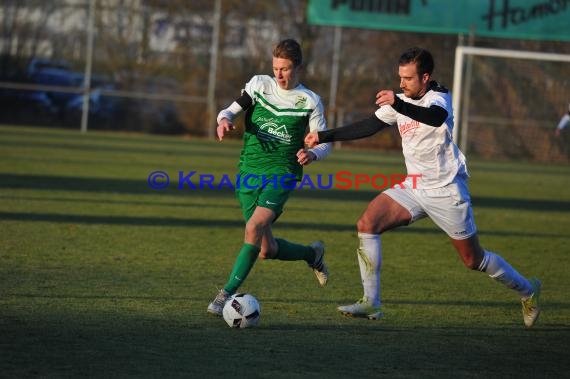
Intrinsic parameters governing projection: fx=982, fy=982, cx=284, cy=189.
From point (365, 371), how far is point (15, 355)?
69.2 inches

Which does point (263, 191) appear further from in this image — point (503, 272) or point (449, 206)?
point (503, 272)

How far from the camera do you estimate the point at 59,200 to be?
40.4 feet

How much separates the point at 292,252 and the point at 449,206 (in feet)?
4.18

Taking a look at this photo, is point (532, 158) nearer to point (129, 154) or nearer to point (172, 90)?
point (172, 90)

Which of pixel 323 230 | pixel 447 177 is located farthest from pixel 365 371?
pixel 323 230

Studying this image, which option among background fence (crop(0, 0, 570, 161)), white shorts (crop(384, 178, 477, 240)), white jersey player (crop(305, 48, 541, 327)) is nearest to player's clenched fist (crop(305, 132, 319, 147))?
A: white jersey player (crop(305, 48, 541, 327))

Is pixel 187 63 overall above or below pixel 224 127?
above

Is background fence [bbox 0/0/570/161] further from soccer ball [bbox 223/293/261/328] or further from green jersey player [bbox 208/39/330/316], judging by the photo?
soccer ball [bbox 223/293/261/328]

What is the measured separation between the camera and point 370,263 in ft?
21.1

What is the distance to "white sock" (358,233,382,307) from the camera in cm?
639

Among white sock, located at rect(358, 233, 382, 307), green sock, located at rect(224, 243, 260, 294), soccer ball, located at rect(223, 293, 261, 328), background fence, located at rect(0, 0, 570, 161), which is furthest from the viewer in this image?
background fence, located at rect(0, 0, 570, 161)

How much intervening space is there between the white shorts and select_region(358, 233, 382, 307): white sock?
315mm

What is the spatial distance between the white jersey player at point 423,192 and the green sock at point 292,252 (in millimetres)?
631

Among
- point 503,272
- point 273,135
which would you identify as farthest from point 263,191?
point 503,272
